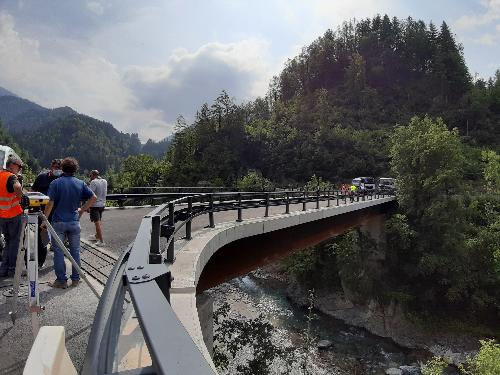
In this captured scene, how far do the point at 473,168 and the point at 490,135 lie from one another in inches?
977

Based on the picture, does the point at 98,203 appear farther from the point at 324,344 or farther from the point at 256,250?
the point at 324,344

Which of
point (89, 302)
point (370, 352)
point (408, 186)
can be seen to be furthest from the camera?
point (408, 186)

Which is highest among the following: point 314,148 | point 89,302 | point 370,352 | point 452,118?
point 452,118

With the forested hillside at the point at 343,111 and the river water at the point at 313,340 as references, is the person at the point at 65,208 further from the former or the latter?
the forested hillside at the point at 343,111

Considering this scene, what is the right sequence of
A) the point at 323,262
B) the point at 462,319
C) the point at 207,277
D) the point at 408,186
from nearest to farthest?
the point at 207,277, the point at 462,319, the point at 408,186, the point at 323,262

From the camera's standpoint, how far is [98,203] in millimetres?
10250

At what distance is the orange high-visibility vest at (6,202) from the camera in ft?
20.5

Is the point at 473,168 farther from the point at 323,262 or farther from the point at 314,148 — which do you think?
the point at 323,262

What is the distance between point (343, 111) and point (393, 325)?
2893 inches

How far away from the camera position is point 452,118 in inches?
3617

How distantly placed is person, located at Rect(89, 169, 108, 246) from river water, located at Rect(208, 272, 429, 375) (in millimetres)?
17462

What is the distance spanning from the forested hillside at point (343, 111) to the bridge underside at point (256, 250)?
5191 centimetres

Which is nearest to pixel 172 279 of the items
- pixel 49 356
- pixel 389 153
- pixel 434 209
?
pixel 49 356

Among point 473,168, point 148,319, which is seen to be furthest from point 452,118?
point 148,319
